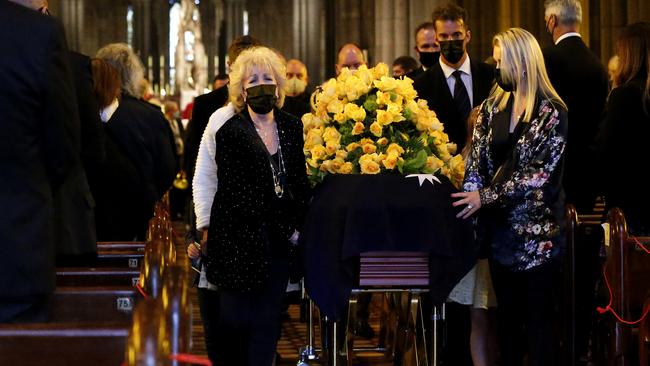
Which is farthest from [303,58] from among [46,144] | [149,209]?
[46,144]

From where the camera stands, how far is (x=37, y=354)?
10.3 feet

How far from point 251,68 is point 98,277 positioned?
1247 millimetres

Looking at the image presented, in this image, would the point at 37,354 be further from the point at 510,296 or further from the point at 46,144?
the point at 510,296

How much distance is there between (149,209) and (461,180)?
2.66 meters

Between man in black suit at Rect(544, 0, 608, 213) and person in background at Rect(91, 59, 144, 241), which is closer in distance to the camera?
man in black suit at Rect(544, 0, 608, 213)

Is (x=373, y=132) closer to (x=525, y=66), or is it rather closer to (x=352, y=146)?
(x=352, y=146)

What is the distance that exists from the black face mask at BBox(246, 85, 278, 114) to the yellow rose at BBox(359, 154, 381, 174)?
49 centimetres

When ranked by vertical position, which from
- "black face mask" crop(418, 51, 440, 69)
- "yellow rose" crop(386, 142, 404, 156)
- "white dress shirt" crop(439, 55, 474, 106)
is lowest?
"yellow rose" crop(386, 142, 404, 156)

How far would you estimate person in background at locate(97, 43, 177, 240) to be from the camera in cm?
820

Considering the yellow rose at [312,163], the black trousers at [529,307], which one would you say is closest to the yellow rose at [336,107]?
the yellow rose at [312,163]

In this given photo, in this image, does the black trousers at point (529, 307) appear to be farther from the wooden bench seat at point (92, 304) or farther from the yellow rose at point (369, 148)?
the wooden bench seat at point (92, 304)

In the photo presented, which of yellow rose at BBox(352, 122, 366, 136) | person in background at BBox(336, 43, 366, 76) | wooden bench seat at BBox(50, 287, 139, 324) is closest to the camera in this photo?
wooden bench seat at BBox(50, 287, 139, 324)

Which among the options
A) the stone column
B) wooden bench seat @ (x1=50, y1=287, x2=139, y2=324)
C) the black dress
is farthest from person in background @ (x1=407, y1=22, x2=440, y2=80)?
the stone column

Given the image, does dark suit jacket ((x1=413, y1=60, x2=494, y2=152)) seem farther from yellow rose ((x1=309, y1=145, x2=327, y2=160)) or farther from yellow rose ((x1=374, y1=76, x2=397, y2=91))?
yellow rose ((x1=309, y1=145, x2=327, y2=160))
